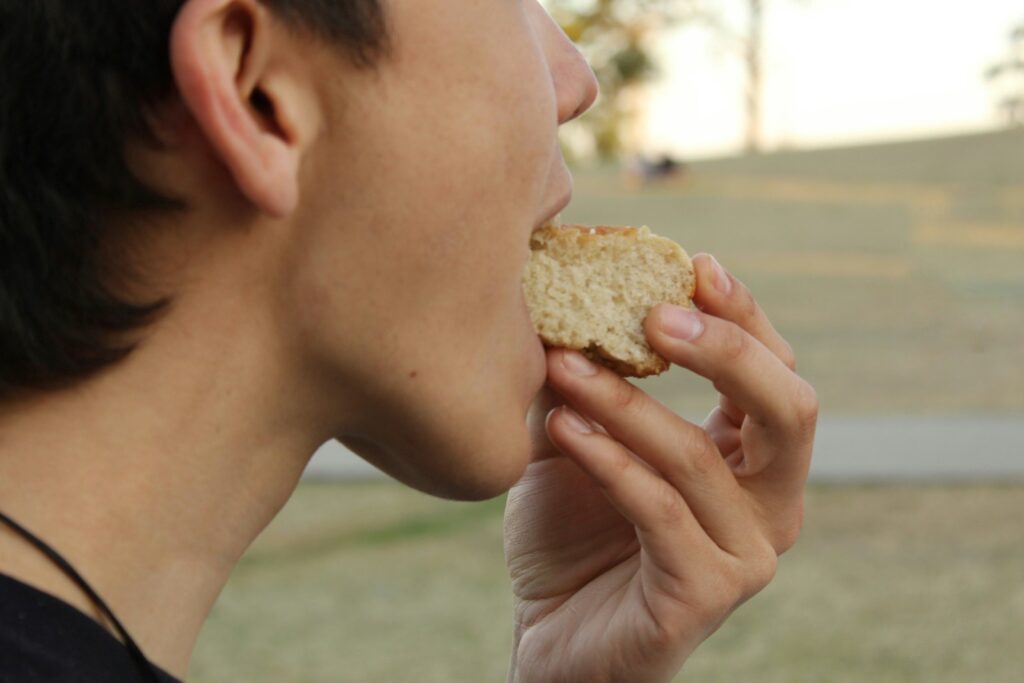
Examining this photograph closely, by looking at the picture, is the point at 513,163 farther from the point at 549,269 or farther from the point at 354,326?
the point at 549,269

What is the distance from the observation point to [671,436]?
72.3 inches

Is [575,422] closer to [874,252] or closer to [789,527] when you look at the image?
[789,527]

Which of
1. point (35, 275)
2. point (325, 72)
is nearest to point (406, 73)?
point (325, 72)

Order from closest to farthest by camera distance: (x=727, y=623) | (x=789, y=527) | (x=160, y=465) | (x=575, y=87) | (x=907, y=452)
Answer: (x=160, y=465)
(x=575, y=87)
(x=789, y=527)
(x=727, y=623)
(x=907, y=452)

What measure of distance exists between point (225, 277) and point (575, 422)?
2.27 feet

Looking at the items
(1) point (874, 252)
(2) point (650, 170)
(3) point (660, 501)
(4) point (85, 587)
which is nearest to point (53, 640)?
(4) point (85, 587)

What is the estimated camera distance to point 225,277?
1.32 meters

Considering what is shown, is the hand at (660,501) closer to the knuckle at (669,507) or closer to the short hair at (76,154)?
the knuckle at (669,507)

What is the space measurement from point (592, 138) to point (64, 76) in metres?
42.1


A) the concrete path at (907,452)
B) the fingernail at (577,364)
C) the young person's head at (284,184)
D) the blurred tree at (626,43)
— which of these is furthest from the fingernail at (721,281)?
the blurred tree at (626,43)

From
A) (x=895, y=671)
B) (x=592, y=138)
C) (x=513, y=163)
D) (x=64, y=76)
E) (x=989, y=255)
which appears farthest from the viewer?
(x=592, y=138)

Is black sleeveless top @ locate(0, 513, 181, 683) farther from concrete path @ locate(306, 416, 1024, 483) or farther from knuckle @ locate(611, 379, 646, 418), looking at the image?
concrete path @ locate(306, 416, 1024, 483)

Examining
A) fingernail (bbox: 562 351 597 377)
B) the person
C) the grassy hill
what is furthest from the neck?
the grassy hill

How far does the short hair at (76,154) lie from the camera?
123 centimetres
